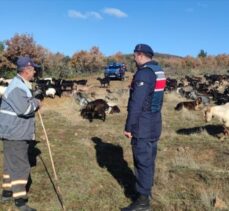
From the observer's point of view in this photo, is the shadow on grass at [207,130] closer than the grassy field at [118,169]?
No

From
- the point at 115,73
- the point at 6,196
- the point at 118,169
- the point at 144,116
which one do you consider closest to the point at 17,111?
the point at 6,196

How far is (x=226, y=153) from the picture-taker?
12.2m

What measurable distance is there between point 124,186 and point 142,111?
2403 mm

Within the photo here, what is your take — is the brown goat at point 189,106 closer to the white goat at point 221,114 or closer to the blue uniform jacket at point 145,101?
the white goat at point 221,114

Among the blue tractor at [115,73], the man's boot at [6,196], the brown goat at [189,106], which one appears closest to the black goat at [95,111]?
the brown goat at [189,106]

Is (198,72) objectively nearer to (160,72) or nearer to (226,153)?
(226,153)

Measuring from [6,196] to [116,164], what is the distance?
350 centimetres

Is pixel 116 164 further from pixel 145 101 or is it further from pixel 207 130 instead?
pixel 207 130

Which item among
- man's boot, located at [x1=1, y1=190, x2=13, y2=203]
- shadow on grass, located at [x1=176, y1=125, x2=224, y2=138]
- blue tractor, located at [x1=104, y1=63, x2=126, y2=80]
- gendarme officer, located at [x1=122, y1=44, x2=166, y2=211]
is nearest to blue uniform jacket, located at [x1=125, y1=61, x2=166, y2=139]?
gendarme officer, located at [x1=122, y1=44, x2=166, y2=211]

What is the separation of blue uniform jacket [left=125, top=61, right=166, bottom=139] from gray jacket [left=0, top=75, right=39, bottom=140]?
156 cm

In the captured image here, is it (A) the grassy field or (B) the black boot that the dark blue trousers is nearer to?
(B) the black boot

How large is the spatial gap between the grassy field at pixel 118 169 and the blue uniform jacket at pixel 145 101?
4.82 feet

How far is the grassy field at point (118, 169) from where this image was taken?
8.06 m

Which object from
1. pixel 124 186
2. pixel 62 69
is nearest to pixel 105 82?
pixel 62 69
